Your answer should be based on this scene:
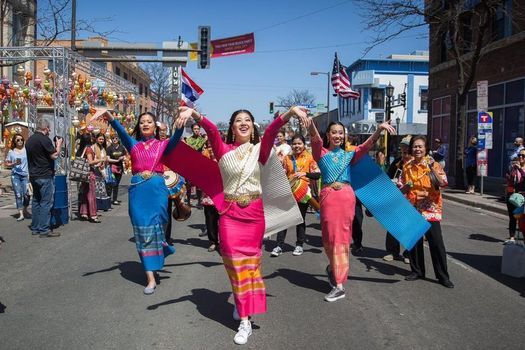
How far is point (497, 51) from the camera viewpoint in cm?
1906

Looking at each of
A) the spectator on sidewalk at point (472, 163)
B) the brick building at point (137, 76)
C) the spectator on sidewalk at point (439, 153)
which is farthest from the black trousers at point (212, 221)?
the brick building at point (137, 76)

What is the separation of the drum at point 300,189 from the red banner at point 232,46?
2080cm

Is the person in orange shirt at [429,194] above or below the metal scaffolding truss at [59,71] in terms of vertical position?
below

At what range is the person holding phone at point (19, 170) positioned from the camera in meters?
10.0

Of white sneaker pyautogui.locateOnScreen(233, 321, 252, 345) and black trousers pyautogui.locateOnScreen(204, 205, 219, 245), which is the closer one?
white sneaker pyautogui.locateOnScreen(233, 321, 252, 345)

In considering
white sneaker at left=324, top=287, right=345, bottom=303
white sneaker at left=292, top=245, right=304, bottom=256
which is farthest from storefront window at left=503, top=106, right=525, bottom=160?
white sneaker at left=324, top=287, right=345, bottom=303

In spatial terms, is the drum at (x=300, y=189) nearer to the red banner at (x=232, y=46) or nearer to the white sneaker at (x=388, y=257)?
the white sneaker at (x=388, y=257)

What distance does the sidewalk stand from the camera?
1290 centimetres

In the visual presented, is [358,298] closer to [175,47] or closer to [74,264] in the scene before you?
[74,264]

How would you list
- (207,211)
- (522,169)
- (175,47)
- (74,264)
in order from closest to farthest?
(74,264) < (207,211) < (522,169) < (175,47)

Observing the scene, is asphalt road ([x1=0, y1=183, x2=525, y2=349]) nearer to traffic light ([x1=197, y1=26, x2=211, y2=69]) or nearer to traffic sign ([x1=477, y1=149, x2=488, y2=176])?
traffic sign ([x1=477, y1=149, x2=488, y2=176])

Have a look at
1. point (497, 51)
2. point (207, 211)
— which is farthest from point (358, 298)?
point (497, 51)

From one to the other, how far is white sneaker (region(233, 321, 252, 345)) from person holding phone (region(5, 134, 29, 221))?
7763mm

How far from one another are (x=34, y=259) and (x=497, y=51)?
716 inches
